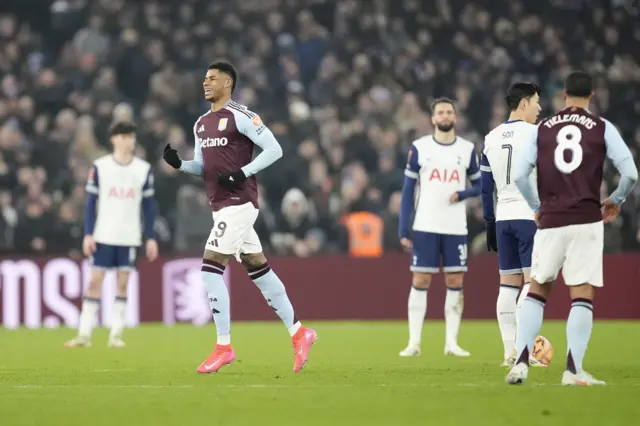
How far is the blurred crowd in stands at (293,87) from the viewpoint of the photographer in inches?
787

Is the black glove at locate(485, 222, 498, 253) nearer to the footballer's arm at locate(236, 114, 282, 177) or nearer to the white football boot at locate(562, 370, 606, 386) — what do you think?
the footballer's arm at locate(236, 114, 282, 177)

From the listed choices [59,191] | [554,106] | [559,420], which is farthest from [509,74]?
[559,420]

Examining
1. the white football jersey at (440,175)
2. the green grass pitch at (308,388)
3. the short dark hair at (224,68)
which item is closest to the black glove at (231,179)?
the short dark hair at (224,68)

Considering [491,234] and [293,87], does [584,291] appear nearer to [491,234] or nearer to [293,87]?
[491,234]

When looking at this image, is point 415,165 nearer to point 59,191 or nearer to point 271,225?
point 271,225

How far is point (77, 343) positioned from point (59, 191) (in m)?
6.03

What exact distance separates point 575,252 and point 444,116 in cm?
460

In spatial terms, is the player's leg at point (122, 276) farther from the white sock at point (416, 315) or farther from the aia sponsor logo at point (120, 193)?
the white sock at point (416, 315)

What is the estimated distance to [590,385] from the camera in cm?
858

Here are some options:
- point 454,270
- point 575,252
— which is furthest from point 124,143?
point 575,252

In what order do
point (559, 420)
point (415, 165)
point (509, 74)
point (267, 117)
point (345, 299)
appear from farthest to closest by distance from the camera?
1. point (509, 74)
2. point (267, 117)
3. point (345, 299)
4. point (415, 165)
5. point (559, 420)

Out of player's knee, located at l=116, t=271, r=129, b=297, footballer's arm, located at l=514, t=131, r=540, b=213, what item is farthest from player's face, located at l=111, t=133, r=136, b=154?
footballer's arm, located at l=514, t=131, r=540, b=213

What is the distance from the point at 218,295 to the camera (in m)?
10.4

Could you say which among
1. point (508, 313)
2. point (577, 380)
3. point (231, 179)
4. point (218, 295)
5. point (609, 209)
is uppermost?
point (231, 179)
